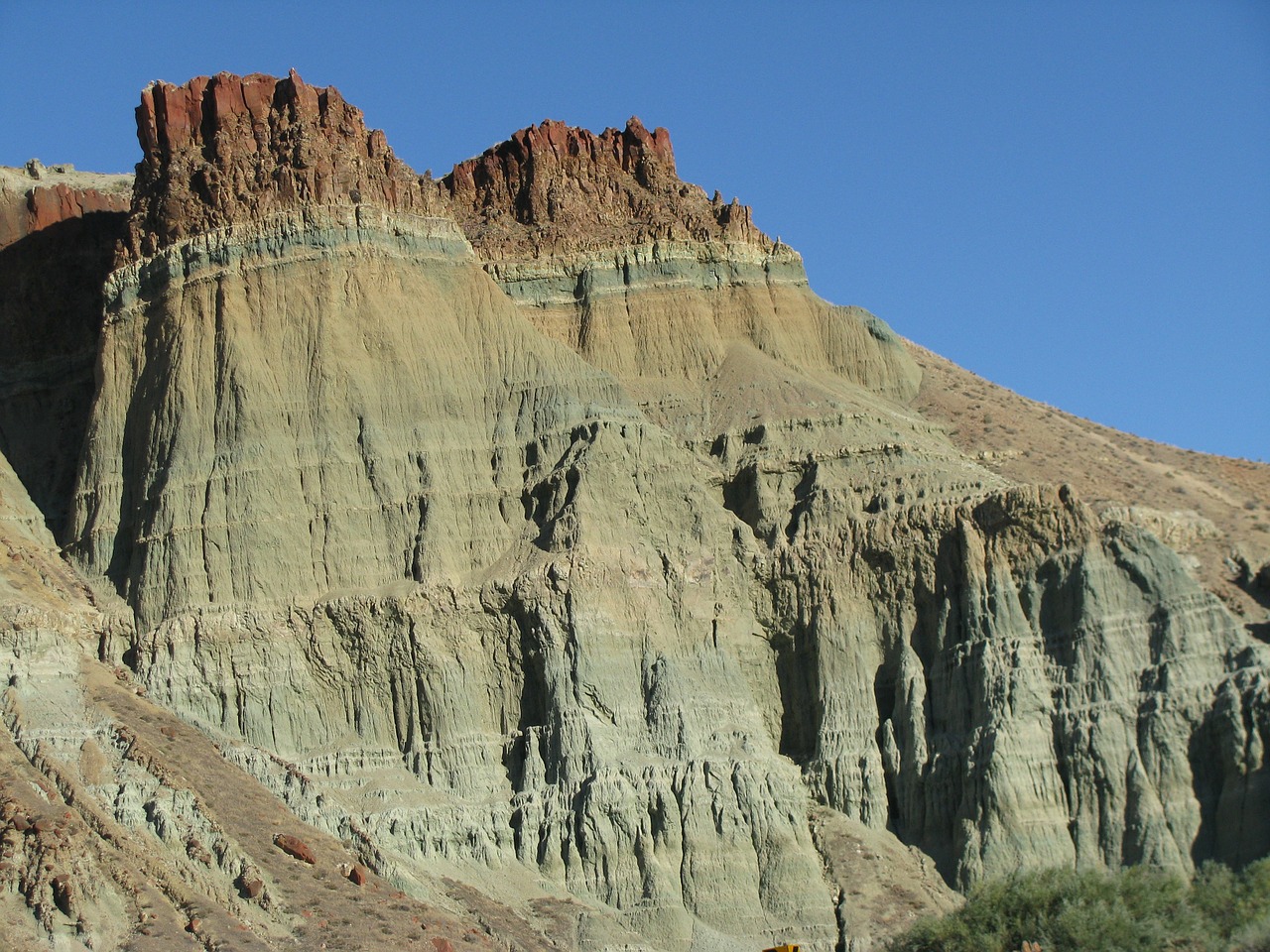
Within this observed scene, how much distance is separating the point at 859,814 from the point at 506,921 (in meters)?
11.0


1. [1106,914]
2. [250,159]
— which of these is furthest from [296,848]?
[250,159]

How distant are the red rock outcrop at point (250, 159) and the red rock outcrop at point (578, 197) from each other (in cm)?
633

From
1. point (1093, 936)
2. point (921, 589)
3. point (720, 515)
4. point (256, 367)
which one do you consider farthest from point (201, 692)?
point (1093, 936)

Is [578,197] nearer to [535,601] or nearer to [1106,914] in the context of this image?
[535,601]

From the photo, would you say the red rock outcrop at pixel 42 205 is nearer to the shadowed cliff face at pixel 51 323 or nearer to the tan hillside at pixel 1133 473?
the shadowed cliff face at pixel 51 323

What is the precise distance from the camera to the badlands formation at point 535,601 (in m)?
59.9

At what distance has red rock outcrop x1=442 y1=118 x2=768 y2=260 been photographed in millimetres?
81188

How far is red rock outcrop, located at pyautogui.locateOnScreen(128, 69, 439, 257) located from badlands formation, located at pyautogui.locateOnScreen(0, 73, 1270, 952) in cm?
15

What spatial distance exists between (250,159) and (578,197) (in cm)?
1362

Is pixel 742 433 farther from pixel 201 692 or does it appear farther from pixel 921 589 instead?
pixel 201 692

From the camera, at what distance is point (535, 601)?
65750mm

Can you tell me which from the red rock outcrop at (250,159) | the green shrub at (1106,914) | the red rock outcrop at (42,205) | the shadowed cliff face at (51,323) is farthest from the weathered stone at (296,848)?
the red rock outcrop at (42,205)

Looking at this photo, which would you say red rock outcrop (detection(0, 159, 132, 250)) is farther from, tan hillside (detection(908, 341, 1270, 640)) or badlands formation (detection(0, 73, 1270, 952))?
tan hillside (detection(908, 341, 1270, 640))

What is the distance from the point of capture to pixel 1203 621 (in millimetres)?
62562
